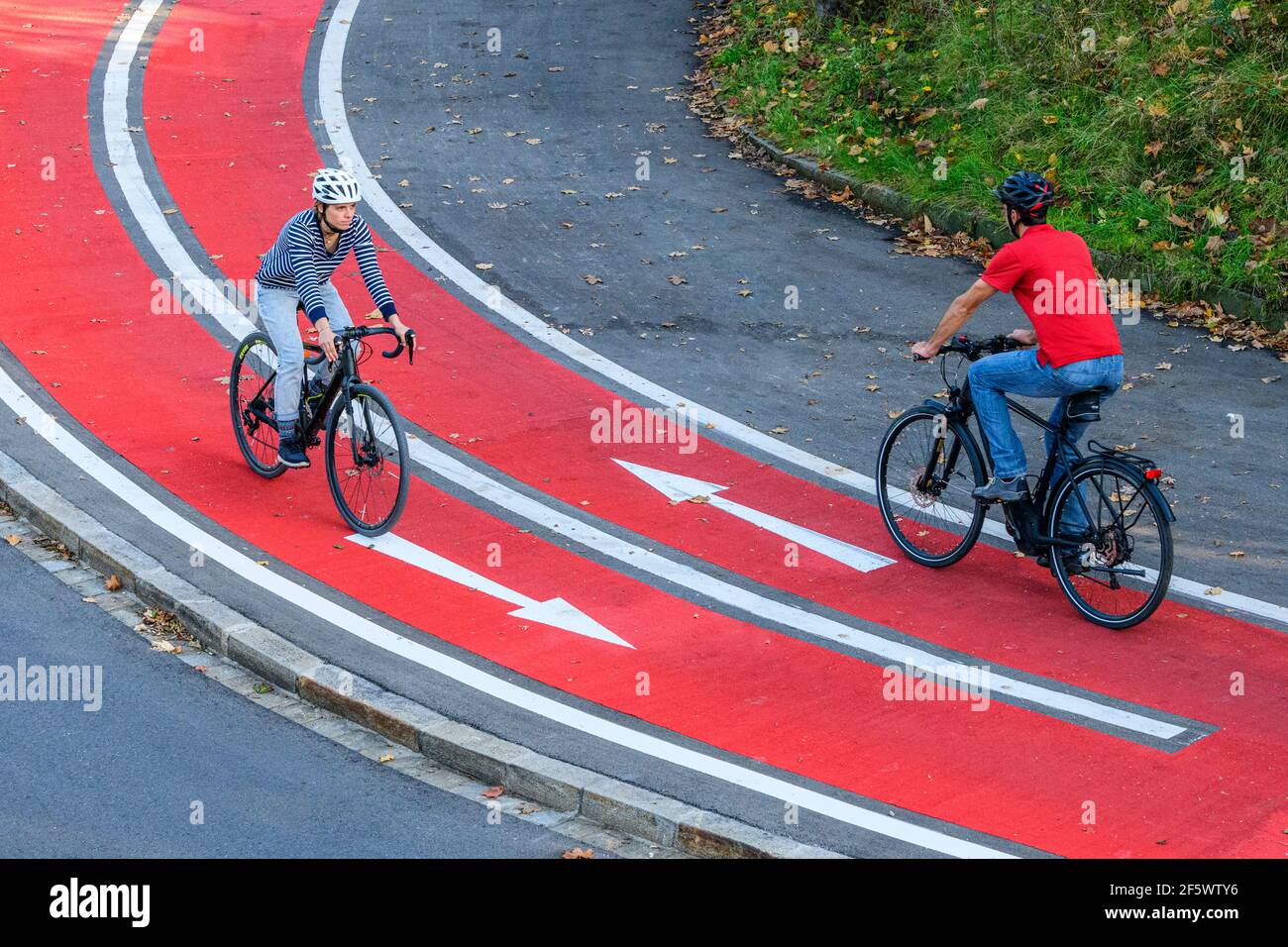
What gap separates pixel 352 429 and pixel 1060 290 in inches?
163

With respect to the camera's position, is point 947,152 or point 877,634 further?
point 947,152

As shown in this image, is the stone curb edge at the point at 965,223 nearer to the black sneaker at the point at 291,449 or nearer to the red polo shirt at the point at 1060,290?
the red polo shirt at the point at 1060,290

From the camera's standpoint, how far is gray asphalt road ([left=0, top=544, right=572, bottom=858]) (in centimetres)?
614

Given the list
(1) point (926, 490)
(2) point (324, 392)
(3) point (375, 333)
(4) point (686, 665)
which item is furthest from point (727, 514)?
(2) point (324, 392)

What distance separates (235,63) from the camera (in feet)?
66.2

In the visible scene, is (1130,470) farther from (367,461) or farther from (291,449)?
(291,449)

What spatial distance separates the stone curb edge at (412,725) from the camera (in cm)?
618

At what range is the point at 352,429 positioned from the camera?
9.06 metres

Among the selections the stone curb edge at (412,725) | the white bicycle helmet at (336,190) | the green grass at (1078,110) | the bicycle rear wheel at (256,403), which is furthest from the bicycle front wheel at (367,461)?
the green grass at (1078,110)

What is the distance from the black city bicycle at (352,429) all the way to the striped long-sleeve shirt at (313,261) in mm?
236
